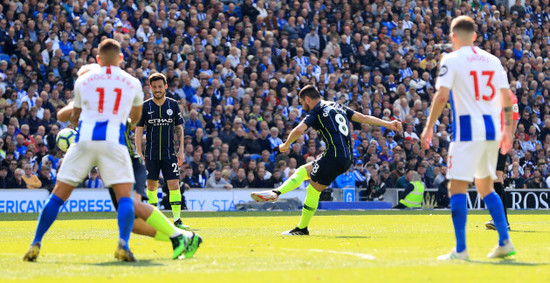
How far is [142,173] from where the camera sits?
10.2 m

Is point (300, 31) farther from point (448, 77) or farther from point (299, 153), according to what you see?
point (448, 77)

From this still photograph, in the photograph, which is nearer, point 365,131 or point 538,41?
point 365,131

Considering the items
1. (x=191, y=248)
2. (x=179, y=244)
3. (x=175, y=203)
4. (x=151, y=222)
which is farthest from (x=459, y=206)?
(x=175, y=203)

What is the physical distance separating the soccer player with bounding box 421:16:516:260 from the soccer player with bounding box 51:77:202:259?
8.39 feet

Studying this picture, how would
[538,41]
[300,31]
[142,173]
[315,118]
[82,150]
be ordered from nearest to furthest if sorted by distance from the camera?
1. [82,150]
2. [142,173]
3. [315,118]
4. [300,31]
5. [538,41]

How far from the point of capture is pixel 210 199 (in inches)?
981

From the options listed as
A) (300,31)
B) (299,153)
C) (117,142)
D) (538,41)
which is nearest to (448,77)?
(117,142)

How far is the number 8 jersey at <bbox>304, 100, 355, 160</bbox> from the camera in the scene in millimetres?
13711

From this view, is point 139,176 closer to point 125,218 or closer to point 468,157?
point 125,218

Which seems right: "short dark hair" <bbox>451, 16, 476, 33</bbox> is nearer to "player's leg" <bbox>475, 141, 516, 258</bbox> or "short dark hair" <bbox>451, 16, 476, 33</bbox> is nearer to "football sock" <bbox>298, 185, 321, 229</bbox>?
"player's leg" <bbox>475, 141, 516, 258</bbox>

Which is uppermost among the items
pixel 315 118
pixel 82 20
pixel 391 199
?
pixel 82 20

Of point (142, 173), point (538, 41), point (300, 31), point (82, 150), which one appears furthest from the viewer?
point (538, 41)

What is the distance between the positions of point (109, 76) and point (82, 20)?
59.2 feet

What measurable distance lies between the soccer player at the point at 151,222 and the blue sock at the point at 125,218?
46 cm
